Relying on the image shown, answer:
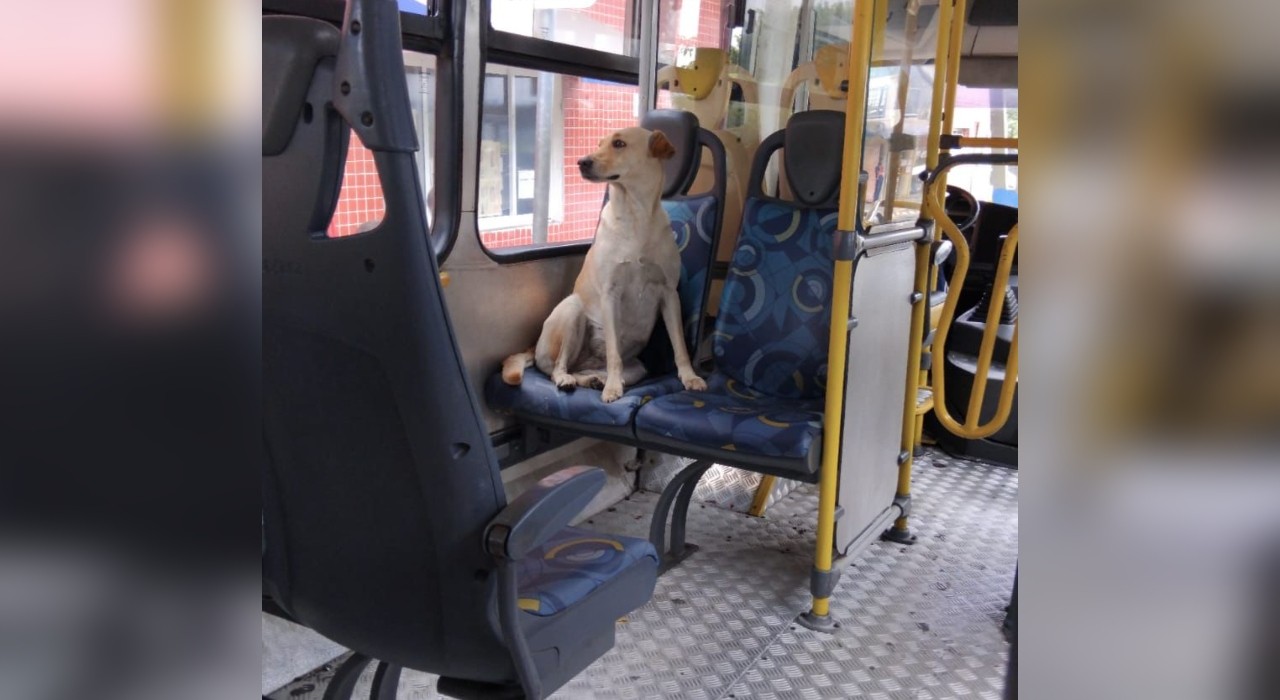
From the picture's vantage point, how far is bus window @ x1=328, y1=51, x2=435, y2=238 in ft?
4.65

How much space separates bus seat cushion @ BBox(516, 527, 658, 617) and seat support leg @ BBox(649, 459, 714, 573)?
1245 mm

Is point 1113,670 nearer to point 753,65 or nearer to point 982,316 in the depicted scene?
point 753,65

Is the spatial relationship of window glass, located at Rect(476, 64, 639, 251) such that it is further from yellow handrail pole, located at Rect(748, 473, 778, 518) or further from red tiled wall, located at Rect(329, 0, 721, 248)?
yellow handrail pole, located at Rect(748, 473, 778, 518)

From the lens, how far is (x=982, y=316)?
504 centimetres

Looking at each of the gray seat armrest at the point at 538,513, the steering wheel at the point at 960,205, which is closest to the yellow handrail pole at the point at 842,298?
the gray seat armrest at the point at 538,513

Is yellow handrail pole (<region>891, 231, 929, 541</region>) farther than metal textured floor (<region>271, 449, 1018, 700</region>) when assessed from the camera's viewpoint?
Yes

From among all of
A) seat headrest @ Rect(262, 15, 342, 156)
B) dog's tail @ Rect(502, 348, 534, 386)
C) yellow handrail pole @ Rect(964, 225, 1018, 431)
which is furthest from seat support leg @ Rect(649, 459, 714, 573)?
seat headrest @ Rect(262, 15, 342, 156)

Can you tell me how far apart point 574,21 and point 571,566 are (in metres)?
2.36

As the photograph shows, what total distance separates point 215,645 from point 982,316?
5.10m

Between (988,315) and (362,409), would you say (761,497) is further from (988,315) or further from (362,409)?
(362,409)

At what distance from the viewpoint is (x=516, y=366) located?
3.42 meters

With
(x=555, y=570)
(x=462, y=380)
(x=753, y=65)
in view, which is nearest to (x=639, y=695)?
(x=555, y=570)

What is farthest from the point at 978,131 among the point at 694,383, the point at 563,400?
the point at 563,400

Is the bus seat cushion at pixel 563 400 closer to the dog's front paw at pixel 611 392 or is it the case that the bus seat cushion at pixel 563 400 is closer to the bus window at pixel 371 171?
the dog's front paw at pixel 611 392
